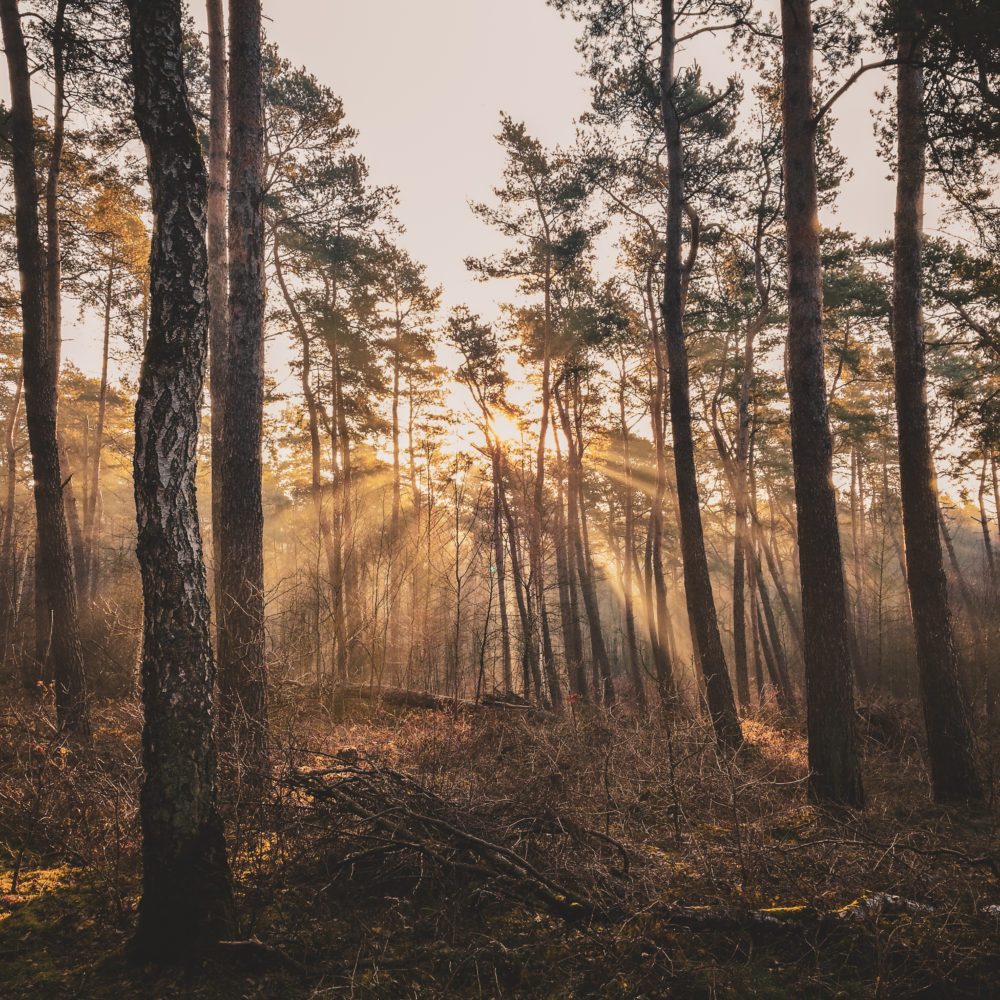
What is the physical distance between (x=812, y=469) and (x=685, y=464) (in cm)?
307

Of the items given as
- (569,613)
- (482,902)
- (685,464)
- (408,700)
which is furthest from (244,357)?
(569,613)

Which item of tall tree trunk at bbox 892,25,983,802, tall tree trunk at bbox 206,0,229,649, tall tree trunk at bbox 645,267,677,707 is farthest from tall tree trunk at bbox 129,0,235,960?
tall tree trunk at bbox 645,267,677,707

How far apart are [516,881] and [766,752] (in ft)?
26.6

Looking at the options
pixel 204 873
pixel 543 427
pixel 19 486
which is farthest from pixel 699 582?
pixel 19 486

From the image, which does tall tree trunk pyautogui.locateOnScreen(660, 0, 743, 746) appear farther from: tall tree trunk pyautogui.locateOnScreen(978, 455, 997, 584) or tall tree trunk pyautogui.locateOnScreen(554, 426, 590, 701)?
tall tree trunk pyautogui.locateOnScreen(978, 455, 997, 584)

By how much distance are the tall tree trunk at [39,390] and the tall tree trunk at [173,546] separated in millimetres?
5225

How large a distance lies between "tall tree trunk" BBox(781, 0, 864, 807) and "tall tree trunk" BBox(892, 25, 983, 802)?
4.21 feet

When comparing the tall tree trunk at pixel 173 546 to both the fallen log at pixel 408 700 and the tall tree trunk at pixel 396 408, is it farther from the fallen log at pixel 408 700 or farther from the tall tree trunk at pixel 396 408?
the tall tree trunk at pixel 396 408

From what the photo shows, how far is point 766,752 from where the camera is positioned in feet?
32.8

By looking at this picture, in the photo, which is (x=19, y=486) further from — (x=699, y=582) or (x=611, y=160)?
(x=699, y=582)

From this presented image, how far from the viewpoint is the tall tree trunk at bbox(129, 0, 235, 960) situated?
296cm

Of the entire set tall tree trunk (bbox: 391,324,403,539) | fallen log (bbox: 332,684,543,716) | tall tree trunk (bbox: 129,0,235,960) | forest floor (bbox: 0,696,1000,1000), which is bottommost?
fallen log (bbox: 332,684,543,716)

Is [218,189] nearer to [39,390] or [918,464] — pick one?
[39,390]

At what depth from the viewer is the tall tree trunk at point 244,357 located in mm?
6438
